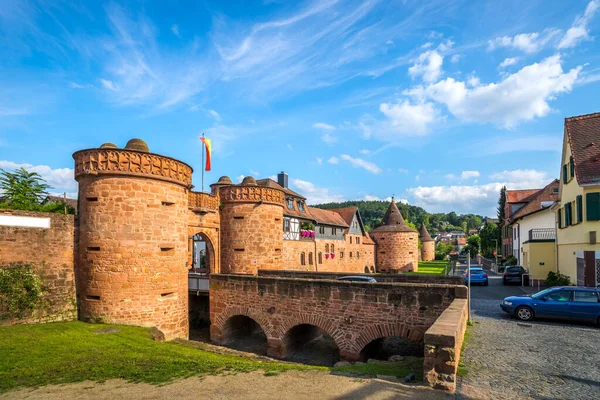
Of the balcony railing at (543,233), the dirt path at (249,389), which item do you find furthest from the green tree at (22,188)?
the balcony railing at (543,233)

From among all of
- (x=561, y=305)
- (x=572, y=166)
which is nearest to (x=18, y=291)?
(x=561, y=305)

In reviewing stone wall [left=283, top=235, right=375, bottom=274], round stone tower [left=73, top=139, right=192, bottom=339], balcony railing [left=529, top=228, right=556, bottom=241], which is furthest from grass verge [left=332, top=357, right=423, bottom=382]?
balcony railing [left=529, top=228, right=556, bottom=241]

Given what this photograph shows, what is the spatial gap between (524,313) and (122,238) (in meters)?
15.0

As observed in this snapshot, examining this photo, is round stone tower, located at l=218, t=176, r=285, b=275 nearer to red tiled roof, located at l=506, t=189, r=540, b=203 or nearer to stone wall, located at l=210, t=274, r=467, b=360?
stone wall, located at l=210, t=274, r=467, b=360

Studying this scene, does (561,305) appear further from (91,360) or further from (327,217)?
(327,217)

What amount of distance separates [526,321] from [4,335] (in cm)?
1712

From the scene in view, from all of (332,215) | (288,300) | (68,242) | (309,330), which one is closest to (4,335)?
(68,242)

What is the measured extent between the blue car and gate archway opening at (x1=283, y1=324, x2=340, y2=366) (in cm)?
694

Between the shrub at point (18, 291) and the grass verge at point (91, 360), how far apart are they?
72cm

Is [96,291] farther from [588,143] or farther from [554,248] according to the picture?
[554,248]

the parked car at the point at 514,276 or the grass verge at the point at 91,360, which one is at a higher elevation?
the grass verge at the point at 91,360

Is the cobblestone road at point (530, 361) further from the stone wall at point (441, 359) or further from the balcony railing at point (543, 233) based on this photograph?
the balcony railing at point (543, 233)

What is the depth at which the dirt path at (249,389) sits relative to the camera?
596cm

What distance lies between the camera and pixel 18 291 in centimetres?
1267
